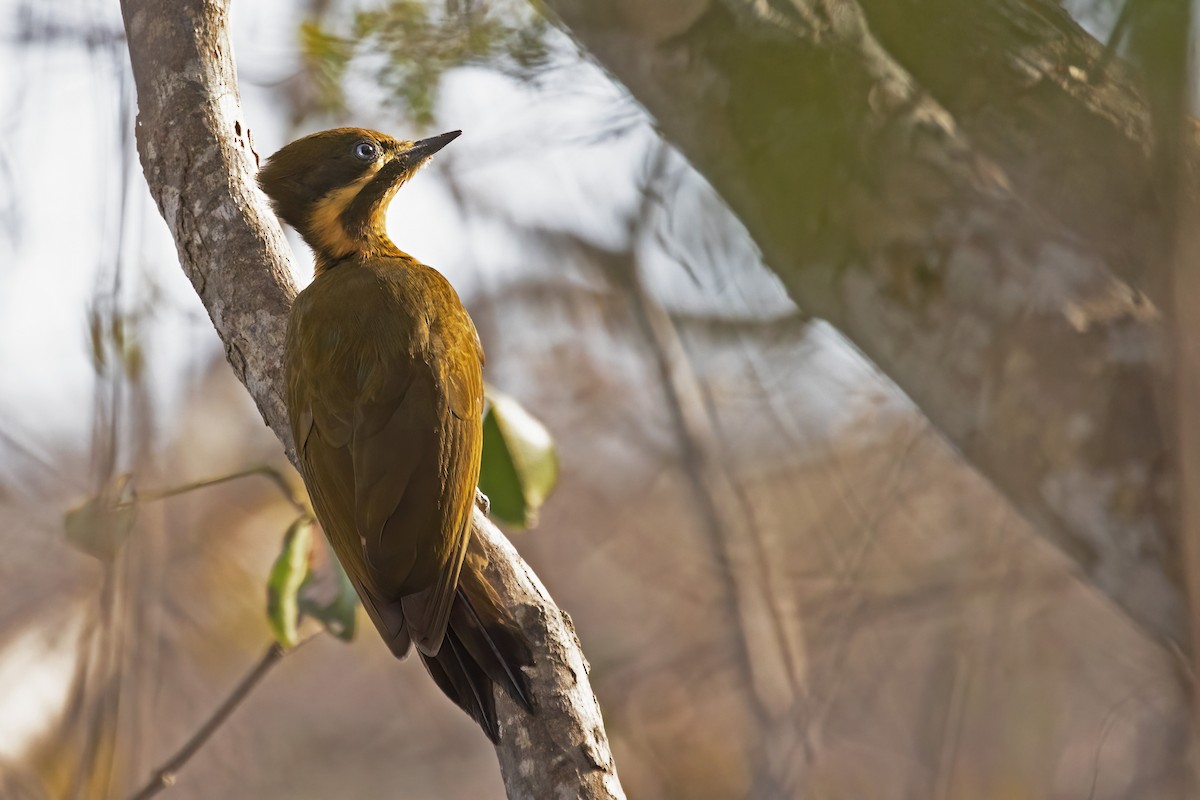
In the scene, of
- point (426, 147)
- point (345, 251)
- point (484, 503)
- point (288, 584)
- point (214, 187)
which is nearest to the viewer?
point (214, 187)

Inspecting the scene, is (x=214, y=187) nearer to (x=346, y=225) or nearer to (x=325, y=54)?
(x=346, y=225)

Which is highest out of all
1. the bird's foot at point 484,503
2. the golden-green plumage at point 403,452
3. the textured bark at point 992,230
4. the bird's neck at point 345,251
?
the textured bark at point 992,230

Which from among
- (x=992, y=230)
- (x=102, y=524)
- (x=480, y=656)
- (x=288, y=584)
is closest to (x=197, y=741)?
(x=288, y=584)

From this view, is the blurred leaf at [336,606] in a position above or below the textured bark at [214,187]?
below

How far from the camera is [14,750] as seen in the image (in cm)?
517

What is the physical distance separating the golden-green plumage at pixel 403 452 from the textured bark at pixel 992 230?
31.8 inches

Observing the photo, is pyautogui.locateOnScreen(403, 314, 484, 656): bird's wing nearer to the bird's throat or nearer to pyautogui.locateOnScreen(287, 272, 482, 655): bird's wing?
pyautogui.locateOnScreen(287, 272, 482, 655): bird's wing

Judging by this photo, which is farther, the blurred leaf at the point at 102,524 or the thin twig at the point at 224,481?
the blurred leaf at the point at 102,524

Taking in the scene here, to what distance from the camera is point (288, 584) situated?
3020 mm

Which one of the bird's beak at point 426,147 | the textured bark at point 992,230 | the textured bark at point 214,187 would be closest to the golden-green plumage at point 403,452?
the textured bark at point 214,187

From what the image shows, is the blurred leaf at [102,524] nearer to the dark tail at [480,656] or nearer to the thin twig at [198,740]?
the thin twig at [198,740]

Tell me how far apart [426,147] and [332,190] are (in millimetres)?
341

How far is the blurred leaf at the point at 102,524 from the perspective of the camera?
115 inches

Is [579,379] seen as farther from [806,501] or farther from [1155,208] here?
[1155,208]
